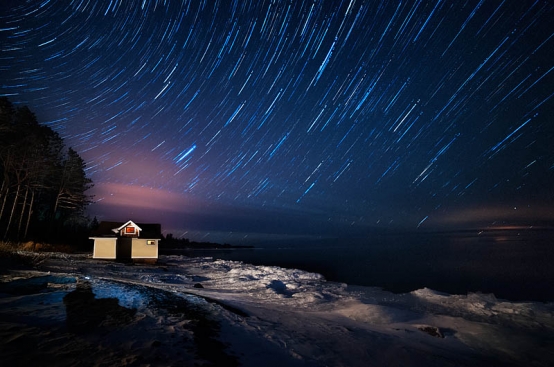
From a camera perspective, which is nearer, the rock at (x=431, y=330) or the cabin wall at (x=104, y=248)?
the rock at (x=431, y=330)

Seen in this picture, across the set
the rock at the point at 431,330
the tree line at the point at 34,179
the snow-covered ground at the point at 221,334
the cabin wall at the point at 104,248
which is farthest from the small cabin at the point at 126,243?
the rock at the point at 431,330

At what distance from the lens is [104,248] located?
1329 inches

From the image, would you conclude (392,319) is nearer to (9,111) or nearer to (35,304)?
(35,304)

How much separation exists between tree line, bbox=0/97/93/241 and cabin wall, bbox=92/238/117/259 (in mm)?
9000

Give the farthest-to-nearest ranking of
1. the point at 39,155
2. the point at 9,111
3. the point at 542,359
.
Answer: the point at 39,155, the point at 9,111, the point at 542,359

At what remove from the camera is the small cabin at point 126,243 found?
33.7 m

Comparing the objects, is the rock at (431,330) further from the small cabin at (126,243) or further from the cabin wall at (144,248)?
the cabin wall at (144,248)

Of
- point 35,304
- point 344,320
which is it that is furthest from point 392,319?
point 35,304

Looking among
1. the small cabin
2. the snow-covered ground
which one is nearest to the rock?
the snow-covered ground

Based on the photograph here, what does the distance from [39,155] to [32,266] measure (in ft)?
78.5

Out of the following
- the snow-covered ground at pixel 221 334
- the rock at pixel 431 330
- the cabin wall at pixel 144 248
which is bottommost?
the rock at pixel 431 330

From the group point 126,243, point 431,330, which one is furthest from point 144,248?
point 431,330

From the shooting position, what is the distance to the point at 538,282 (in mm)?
34312

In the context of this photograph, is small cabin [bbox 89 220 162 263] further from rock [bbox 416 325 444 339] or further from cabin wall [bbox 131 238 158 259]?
rock [bbox 416 325 444 339]
